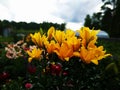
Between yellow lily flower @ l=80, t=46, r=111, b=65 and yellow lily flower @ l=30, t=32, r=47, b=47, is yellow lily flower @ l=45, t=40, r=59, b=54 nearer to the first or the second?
yellow lily flower @ l=30, t=32, r=47, b=47

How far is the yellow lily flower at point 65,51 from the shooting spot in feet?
12.7

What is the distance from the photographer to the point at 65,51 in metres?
3.89

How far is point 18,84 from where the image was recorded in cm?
611

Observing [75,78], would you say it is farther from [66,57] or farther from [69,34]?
[69,34]

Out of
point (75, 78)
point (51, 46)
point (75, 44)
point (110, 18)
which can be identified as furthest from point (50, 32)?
point (110, 18)

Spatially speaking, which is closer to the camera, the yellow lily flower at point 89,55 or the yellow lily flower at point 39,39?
the yellow lily flower at point 89,55

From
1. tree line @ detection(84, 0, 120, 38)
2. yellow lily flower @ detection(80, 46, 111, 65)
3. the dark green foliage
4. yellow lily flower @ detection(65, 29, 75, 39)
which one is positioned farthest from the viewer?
tree line @ detection(84, 0, 120, 38)

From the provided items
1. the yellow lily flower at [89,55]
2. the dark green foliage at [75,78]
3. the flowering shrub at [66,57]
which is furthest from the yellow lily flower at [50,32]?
the yellow lily flower at [89,55]

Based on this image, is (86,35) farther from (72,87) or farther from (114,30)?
(114,30)

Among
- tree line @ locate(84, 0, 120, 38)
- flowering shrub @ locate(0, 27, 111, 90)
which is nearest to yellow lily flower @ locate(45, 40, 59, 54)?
flowering shrub @ locate(0, 27, 111, 90)

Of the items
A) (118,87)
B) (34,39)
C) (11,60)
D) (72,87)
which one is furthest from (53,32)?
(11,60)

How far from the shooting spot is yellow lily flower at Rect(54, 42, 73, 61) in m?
3.88

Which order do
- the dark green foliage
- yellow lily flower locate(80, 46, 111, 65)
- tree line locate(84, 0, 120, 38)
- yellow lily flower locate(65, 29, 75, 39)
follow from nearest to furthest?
yellow lily flower locate(80, 46, 111, 65) < the dark green foliage < yellow lily flower locate(65, 29, 75, 39) < tree line locate(84, 0, 120, 38)

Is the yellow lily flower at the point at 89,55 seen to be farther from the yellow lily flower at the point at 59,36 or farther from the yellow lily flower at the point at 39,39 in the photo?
the yellow lily flower at the point at 39,39
